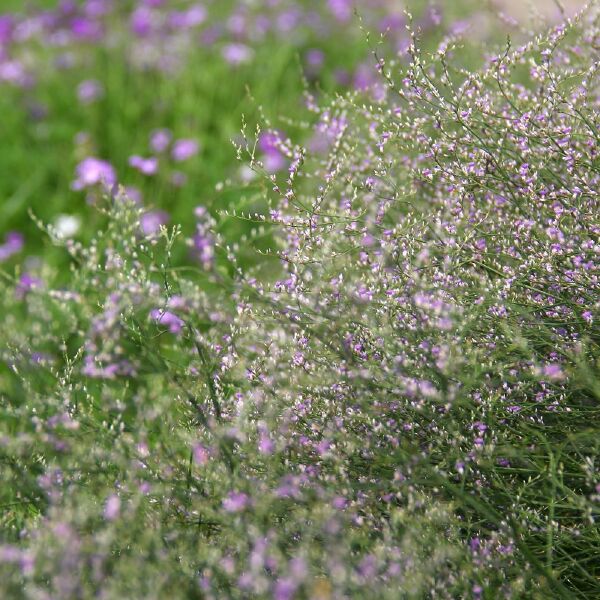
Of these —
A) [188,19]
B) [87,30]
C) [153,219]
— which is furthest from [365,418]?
[188,19]

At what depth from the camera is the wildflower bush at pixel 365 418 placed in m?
1.59

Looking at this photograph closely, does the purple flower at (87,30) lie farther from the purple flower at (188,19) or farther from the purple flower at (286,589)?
the purple flower at (286,589)

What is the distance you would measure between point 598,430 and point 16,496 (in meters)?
1.21

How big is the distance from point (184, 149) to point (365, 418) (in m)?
2.75

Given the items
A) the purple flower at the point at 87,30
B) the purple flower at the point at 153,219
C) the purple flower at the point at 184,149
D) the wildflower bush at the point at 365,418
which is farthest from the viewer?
the purple flower at the point at 87,30

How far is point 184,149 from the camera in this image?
14.3ft

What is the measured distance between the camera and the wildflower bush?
1587 millimetres

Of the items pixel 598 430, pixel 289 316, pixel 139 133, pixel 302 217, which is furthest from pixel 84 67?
pixel 598 430

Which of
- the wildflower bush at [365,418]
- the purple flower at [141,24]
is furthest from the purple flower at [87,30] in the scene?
the wildflower bush at [365,418]

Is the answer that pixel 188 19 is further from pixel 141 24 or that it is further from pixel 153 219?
pixel 153 219

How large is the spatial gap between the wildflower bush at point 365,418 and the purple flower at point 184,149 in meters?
2.14

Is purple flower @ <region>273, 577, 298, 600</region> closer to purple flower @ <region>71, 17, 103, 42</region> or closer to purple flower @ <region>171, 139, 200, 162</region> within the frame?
purple flower @ <region>171, 139, 200, 162</region>

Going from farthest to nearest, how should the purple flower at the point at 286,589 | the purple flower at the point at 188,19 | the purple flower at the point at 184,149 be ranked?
the purple flower at the point at 188,19
the purple flower at the point at 184,149
the purple flower at the point at 286,589

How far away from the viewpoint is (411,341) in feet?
6.42
